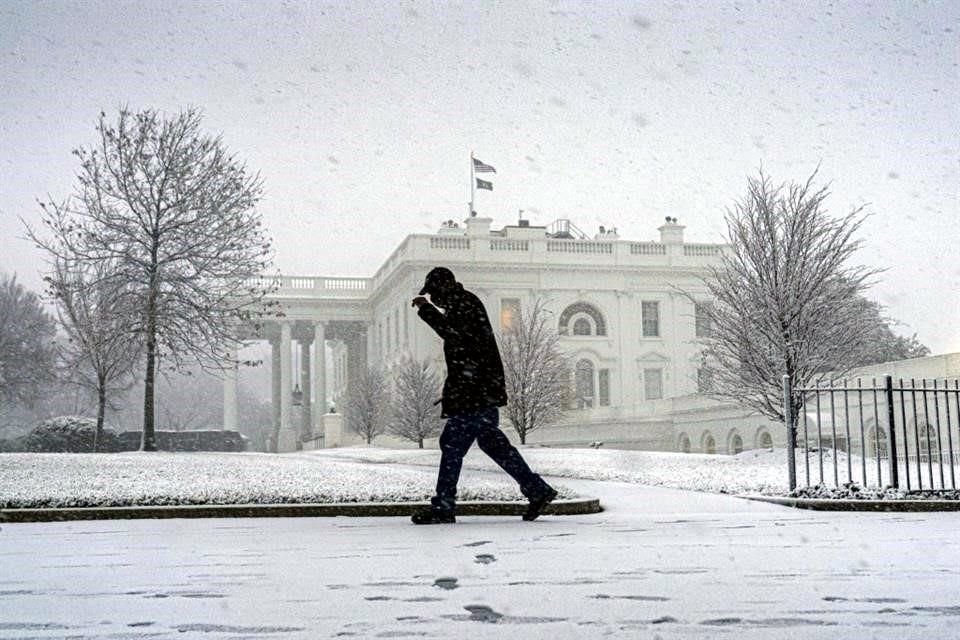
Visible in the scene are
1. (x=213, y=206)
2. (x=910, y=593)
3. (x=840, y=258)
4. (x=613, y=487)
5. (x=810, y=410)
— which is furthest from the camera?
(x=810, y=410)

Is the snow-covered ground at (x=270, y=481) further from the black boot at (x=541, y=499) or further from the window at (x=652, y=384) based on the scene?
the window at (x=652, y=384)

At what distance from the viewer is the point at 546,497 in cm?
814

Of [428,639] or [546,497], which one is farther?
[546,497]

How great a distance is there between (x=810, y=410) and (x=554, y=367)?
10.0 metres

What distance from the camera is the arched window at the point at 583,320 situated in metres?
58.3

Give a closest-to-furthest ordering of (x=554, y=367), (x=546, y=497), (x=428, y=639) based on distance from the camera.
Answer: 1. (x=428, y=639)
2. (x=546, y=497)
3. (x=554, y=367)

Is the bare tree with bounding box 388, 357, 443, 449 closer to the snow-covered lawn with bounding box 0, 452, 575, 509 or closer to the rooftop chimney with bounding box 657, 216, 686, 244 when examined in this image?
the rooftop chimney with bounding box 657, 216, 686, 244

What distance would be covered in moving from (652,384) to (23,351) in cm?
3210

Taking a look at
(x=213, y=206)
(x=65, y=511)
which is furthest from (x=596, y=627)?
(x=213, y=206)

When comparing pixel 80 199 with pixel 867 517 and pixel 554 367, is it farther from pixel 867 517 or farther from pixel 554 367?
pixel 867 517

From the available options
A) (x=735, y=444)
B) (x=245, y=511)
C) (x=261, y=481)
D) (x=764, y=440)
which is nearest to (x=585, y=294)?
(x=735, y=444)

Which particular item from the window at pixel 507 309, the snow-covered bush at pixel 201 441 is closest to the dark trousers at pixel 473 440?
the snow-covered bush at pixel 201 441

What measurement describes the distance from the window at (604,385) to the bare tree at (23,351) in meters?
27.8

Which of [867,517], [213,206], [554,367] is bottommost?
[867,517]
